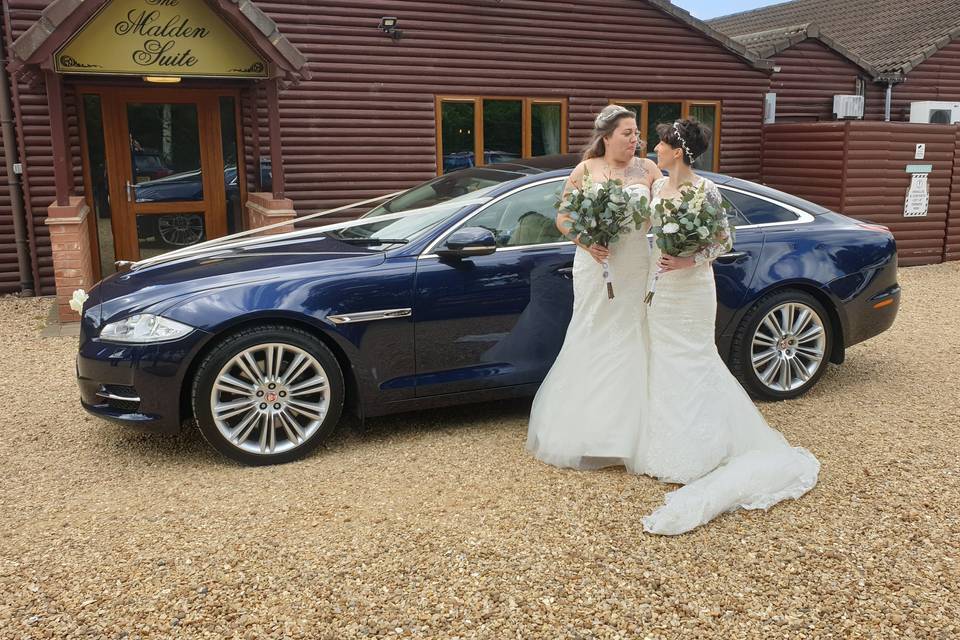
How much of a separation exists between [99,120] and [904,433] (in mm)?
9249

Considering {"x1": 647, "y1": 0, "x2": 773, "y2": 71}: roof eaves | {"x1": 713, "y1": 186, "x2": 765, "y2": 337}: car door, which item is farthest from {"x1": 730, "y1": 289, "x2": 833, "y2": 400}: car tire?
{"x1": 647, "y1": 0, "x2": 773, "y2": 71}: roof eaves

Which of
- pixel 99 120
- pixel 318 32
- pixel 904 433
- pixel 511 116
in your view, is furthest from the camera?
pixel 511 116

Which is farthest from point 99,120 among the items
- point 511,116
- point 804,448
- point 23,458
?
point 804,448

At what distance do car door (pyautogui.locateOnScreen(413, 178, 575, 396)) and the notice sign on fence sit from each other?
9.43 metres

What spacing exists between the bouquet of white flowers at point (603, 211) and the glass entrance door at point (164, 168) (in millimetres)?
7621

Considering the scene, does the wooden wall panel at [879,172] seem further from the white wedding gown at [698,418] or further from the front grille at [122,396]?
the front grille at [122,396]

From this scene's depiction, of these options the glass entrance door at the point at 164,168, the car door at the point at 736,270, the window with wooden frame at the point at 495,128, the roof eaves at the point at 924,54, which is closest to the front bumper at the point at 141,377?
the car door at the point at 736,270

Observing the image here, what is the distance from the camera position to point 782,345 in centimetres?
548

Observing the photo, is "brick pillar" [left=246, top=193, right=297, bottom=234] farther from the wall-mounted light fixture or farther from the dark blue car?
the dark blue car

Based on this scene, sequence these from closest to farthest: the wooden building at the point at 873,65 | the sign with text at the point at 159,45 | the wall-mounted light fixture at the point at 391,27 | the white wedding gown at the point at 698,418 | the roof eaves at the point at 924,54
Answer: the white wedding gown at the point at 698,418
the sign with text at the point at 159,45
the wall-mounted light fixture at the point at 391,27
the wooden building at the point at 873,65
the roof eaves at the point at 924,54

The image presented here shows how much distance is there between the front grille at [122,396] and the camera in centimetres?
426

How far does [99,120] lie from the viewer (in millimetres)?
10094

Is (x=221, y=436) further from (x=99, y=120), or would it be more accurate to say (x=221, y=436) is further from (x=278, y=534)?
(x=99, y=120)

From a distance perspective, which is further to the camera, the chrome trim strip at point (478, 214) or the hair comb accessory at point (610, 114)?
the chrome trim strip at point (478, 214)
